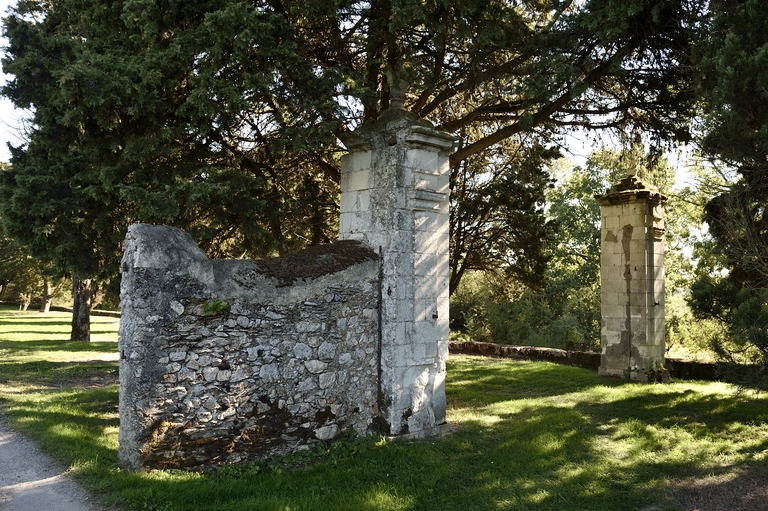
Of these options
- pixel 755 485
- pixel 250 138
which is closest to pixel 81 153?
pixel 250 138

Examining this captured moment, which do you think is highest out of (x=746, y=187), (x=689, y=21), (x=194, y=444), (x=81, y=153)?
(x=689, y=21)

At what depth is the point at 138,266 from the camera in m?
4.96

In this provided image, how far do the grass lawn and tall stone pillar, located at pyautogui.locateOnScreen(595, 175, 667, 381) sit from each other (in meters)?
1.21

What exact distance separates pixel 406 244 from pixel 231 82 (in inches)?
125

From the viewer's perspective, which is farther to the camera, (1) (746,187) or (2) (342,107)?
(2) (342,107)

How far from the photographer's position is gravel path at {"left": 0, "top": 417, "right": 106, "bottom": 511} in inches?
174

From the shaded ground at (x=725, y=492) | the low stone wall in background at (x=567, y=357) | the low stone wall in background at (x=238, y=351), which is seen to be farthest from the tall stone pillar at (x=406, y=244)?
the low stone wall in background at (x=567, y=357)

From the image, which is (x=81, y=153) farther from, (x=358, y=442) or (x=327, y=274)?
(x=358, y=442)

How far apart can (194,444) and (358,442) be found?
1871 mm

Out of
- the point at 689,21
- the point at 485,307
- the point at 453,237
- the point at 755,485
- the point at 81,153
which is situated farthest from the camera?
the point at 485,307

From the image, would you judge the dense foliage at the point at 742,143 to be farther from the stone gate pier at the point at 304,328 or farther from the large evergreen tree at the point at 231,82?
the stone gate pier at the point at 304,328

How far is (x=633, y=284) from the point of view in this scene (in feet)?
36.0

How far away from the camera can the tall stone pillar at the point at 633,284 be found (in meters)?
10.8

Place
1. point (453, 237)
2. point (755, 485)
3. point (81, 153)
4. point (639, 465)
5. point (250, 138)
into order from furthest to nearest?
point (453, 237)
point (250, 138)
point (81, 153)
point (639, 465)
point (755, 485)
